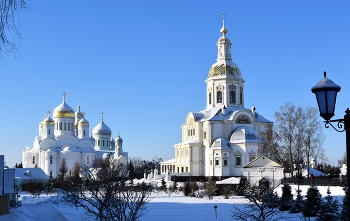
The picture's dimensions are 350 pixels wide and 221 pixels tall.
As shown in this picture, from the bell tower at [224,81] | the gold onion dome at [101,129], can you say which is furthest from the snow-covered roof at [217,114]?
the gold onion dome at [101,129]

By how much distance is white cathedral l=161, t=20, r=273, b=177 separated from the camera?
4775cm

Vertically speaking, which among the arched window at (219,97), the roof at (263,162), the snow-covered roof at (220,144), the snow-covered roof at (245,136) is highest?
the arched window at (219,97)

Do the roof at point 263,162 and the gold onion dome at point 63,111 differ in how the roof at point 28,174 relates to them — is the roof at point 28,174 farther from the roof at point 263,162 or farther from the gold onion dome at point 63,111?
the roof at point 263,162

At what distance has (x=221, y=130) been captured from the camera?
50.1 meters

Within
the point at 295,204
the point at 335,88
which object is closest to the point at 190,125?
the point at 295,204

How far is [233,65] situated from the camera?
52781mm

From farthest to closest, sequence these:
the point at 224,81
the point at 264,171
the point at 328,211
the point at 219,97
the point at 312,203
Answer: the point at 219,97 → the point at 224,81 → the point at 264,171 → the point at 312,203 → the point at 328,211

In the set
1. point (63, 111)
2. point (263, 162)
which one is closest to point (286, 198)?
point (263, 162)

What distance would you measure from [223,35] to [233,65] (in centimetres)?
352

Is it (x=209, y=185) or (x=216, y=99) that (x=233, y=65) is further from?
(x=209, y=185)

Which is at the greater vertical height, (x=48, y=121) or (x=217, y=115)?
(x=48, y=121)

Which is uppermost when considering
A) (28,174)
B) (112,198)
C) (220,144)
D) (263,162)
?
(220,144)

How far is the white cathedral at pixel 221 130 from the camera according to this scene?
157ft

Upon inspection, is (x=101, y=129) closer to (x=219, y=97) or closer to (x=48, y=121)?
(x=48, y=121)
